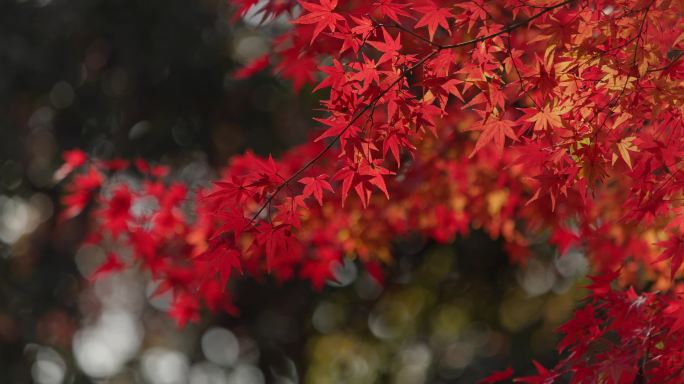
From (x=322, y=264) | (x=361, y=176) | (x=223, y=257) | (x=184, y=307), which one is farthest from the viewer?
(x=322, y=264)

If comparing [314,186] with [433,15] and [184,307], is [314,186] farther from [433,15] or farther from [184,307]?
[184,307]

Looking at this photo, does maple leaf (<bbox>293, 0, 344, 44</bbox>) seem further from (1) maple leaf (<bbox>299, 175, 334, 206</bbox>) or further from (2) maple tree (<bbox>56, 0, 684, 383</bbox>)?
(1) maple leaf (<bbox>299, 175, 334, 206</bbox>)

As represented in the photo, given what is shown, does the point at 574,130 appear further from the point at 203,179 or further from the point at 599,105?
the point at 203,179

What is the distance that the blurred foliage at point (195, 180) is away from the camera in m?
8.05

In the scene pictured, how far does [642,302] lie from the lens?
2598 mm

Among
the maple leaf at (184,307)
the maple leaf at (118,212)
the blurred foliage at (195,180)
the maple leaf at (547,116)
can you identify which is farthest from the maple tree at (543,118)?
the blurred foliage at (195,180)

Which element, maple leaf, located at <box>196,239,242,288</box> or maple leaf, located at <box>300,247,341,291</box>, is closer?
maple leaf, located at <box>196,239,242,288</box>

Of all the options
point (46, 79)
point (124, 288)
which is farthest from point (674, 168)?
point (124, 288)

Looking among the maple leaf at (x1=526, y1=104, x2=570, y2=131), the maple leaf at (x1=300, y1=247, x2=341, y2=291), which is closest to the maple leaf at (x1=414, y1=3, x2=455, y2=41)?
the maple leaf at (x1=526, y1=104, x2=570, y2=131)

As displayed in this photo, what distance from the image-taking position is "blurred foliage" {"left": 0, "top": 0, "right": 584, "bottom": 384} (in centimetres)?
805

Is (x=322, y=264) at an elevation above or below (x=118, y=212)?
below

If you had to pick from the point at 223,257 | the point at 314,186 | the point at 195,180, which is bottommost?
the point at 195,180

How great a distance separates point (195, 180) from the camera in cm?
893

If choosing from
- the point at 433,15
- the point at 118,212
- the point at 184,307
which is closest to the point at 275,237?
the point at 433,15
